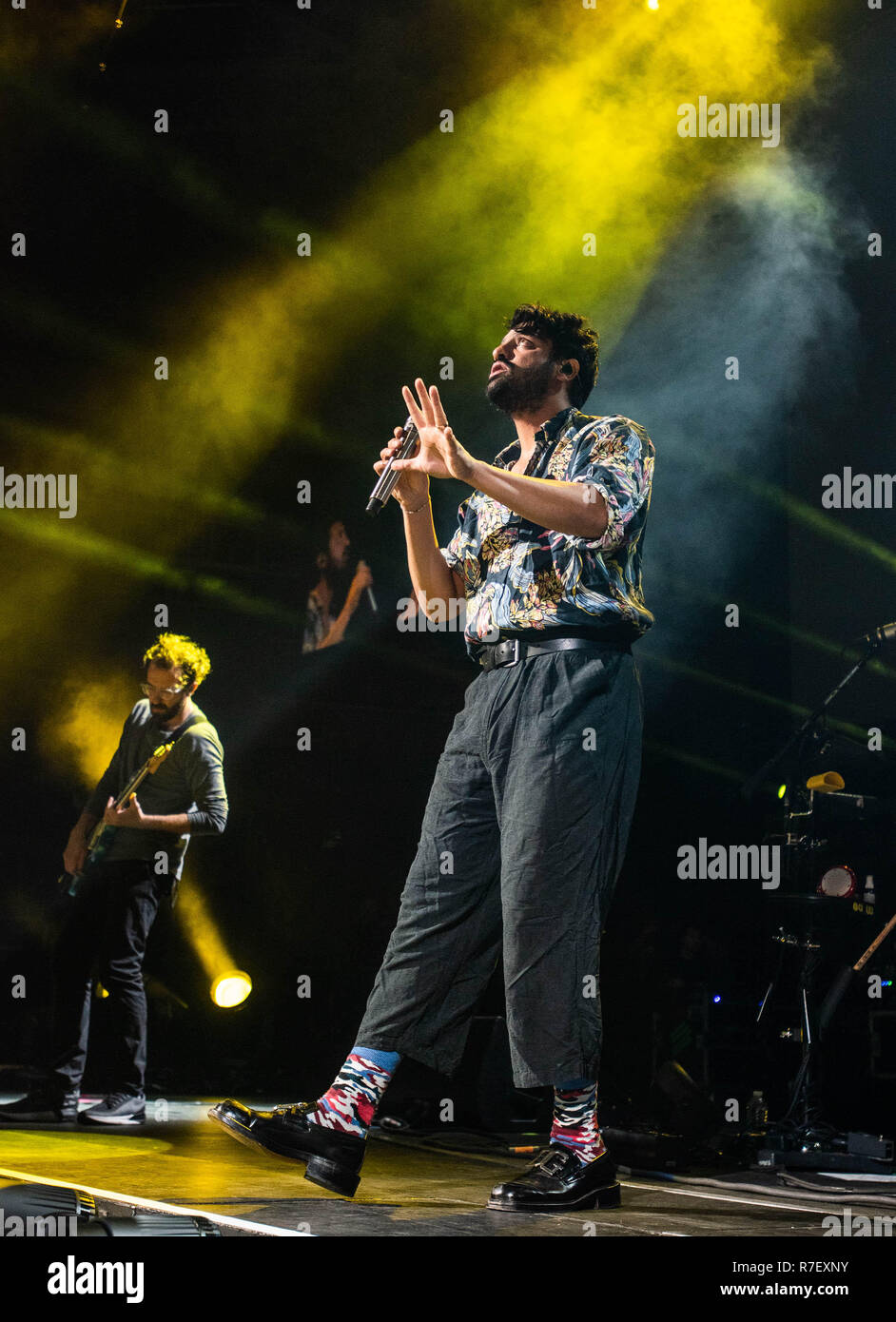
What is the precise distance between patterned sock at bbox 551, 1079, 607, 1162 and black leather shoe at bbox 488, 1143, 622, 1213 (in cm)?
1

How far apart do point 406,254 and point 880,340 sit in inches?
96.0

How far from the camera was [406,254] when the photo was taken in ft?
22.0

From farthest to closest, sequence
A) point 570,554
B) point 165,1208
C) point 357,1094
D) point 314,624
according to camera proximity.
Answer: point 314,624
point 570,554
point 357,1094
point 165,1208

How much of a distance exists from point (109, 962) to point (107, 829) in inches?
19.8

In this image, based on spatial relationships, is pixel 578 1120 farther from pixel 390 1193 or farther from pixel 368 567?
pixel 368 567

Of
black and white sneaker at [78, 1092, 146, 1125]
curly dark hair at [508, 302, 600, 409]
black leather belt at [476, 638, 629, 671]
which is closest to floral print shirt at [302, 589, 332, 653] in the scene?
black and white sneaker at [78, 1092, 146, 1125]

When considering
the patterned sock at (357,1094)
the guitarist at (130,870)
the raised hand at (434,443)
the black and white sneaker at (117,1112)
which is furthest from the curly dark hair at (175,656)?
the patterned sock at (357,1094)

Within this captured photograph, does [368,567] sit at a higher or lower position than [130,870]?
higher

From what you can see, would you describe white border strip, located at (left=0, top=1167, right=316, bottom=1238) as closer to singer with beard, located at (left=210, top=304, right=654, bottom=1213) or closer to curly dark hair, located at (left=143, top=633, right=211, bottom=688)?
singer with beard, located at (left=210, top=304, right=654, bottom=1213)

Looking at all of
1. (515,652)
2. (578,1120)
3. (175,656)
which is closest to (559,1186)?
(578,1120)

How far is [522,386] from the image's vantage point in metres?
2.91

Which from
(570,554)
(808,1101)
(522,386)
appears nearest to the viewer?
(570,554)

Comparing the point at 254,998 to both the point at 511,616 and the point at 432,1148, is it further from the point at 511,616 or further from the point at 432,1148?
the point at 511,616

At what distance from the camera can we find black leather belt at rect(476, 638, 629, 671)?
2.65 m
